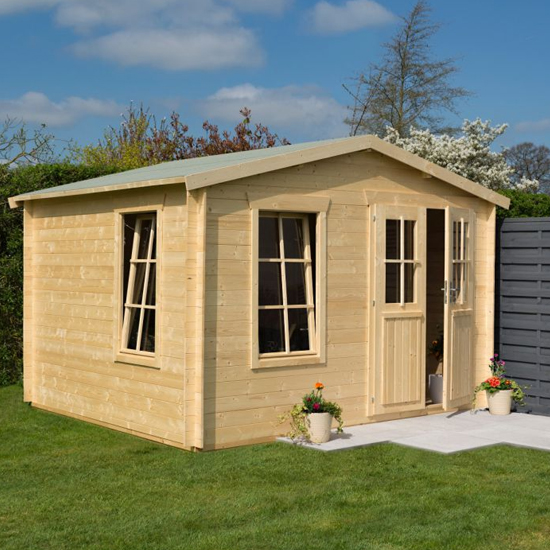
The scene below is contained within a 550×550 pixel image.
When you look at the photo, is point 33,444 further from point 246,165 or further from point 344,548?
point 344,548

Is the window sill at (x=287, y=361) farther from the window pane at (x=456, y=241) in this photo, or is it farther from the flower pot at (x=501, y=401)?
the flower pot at (x=501, y=401)

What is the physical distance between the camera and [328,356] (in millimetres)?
8547

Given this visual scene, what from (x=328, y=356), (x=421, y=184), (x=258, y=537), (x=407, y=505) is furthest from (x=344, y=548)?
(x=421, y=184)

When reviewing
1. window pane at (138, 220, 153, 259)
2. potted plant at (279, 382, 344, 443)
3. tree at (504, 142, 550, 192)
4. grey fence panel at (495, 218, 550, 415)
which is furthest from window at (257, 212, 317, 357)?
tree at (504, 142, 550, 192)

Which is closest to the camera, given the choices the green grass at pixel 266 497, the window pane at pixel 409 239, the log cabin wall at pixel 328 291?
the green grass at pixel 266 497

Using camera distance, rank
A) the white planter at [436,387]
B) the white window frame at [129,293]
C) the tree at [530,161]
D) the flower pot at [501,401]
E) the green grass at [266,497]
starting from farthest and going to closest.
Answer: the tree at [530,161] → the white planter at [436,387] → the flower pot at [501,401] → the white window frame at [129,293] → the green grass at [266,497]

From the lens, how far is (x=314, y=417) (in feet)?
26.0

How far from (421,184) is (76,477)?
445 cm

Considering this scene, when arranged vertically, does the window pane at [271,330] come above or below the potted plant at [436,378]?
above

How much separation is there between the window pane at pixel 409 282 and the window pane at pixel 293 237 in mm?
1238

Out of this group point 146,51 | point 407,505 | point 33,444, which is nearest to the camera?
point 407,505

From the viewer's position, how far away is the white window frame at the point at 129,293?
8164mm

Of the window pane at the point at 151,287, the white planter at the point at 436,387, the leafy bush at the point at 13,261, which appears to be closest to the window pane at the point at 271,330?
the window pane at the point at 151,287

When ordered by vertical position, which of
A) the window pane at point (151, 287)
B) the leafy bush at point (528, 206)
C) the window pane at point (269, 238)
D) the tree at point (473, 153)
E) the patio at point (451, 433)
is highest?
the tree at point (473, 153)
